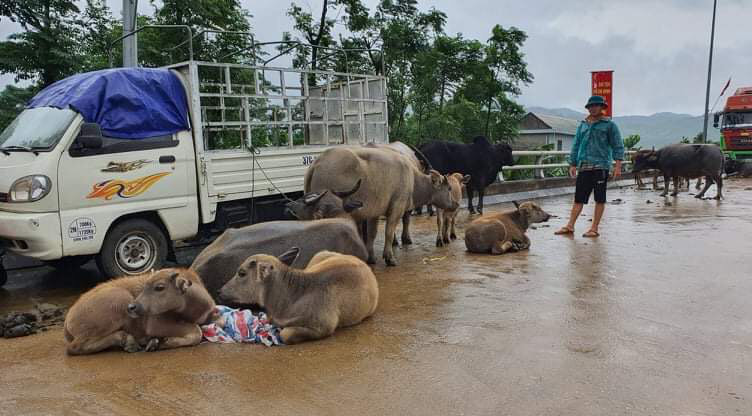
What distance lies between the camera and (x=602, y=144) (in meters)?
9.96

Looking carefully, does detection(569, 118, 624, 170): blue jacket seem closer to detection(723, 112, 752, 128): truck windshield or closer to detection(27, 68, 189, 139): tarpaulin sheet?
detection(27, 68, 189, 139): tarpaulin sheet

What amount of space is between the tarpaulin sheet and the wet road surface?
1.97 m

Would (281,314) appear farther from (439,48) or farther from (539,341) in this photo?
(439,48)

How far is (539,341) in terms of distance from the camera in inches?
189

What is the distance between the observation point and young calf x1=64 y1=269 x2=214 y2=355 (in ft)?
15.3

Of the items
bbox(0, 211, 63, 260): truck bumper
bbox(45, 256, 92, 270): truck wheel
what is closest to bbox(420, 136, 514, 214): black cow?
bbox(45, 256, 92, 270): truck wheel

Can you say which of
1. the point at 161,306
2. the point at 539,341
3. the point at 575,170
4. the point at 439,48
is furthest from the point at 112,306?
the point at 439,48

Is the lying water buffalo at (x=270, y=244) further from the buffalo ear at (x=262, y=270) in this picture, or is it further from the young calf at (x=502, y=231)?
the young calf at (x=502, y=231)

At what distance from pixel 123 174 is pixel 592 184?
7156 millimetres

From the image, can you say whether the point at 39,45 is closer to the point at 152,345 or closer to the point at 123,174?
the point at 123,174

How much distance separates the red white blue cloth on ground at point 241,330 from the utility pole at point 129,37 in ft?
19.9

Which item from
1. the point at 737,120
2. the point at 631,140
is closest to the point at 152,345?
the point at 737,120

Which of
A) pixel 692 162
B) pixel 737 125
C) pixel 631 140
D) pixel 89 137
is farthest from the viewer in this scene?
pixel 631 140

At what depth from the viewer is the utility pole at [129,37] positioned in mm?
9703
